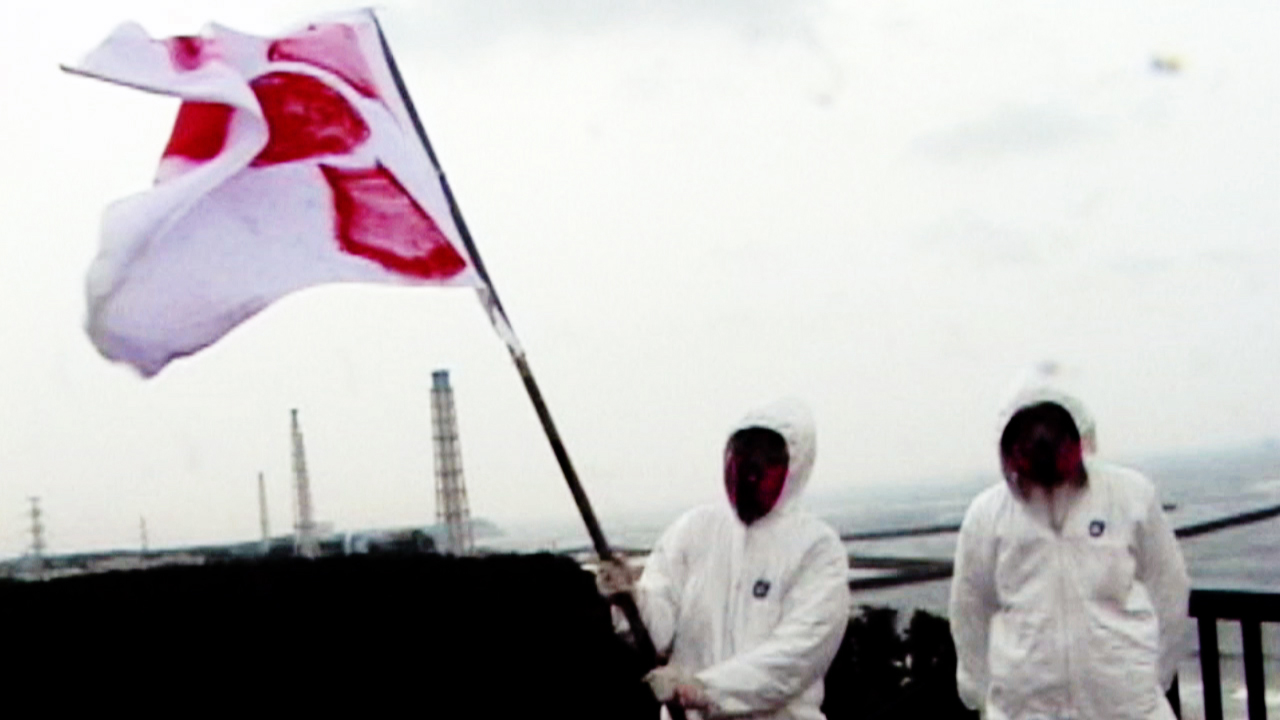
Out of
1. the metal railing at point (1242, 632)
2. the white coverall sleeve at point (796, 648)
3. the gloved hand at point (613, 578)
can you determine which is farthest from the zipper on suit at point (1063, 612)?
the metal railing at point (1242, 632)

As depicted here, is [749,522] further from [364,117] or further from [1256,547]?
[1256,547]

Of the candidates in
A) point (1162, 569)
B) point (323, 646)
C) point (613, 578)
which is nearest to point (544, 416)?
point (613, 578)

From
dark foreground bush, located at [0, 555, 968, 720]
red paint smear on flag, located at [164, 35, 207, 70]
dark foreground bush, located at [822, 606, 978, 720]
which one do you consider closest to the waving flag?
red paint smear on flag, located at [164, 35, 207, 70]

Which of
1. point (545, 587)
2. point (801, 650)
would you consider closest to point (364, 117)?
point (801, 650)

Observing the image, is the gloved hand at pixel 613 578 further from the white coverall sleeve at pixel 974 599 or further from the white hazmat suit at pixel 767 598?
the white coverall sleeve at pixel 974 599

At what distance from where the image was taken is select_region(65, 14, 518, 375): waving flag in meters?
4.32

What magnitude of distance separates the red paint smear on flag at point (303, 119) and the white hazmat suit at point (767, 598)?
1195 millimetres

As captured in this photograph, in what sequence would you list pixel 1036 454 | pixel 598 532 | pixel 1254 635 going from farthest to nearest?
pixel 1254 635 → pixel 1036 454 → pixel 598 532

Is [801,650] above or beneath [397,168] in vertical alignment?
beneath

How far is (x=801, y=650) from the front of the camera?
16.3 feet

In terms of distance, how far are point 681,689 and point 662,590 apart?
0.36 metres

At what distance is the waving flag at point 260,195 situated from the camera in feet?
14.2

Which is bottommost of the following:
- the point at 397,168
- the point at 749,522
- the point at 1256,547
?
the point at 1256,547

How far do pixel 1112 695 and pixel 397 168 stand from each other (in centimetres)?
205
